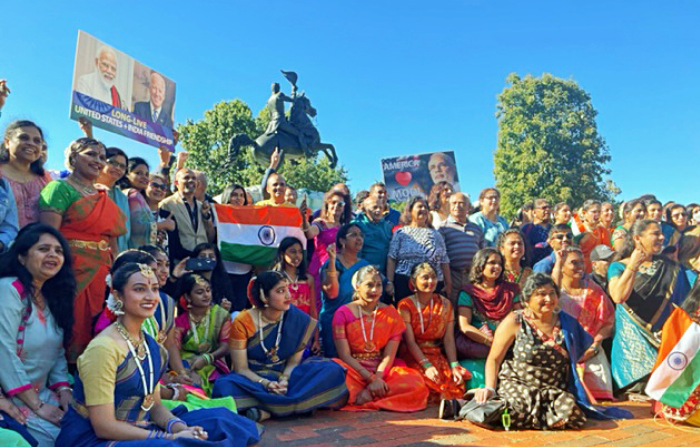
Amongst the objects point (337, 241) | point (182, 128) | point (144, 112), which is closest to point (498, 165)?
point (182, 128)

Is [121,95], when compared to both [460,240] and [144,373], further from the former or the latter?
[144,373]

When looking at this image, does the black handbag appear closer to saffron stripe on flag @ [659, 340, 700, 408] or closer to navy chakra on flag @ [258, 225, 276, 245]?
saffron stripe on flag @ [659, 340, 700, 408]

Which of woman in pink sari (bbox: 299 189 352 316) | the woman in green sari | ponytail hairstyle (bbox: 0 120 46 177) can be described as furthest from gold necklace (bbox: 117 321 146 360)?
woman in pink sari (bbox: 299 189 352 316)

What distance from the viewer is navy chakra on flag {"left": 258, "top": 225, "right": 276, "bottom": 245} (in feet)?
18.8

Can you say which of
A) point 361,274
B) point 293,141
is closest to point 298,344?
point 361,274

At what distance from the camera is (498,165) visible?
29406mm

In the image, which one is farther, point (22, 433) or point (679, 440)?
point (679, 440)

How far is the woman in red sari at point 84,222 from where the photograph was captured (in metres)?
3.77

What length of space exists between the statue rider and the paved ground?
14.6m

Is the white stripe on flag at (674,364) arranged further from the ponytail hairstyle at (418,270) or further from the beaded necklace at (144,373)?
the beaded necklace at (144,373)

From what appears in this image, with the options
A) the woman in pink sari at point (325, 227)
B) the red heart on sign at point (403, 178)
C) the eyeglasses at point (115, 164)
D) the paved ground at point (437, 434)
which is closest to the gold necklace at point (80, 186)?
the eyeglasses at point (115, 164)

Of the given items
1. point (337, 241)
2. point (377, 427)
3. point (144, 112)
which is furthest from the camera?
point (144, 112)

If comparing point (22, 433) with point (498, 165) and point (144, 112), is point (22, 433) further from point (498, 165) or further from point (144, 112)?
point (498, 165)

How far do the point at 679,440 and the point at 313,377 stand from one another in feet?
8.45
